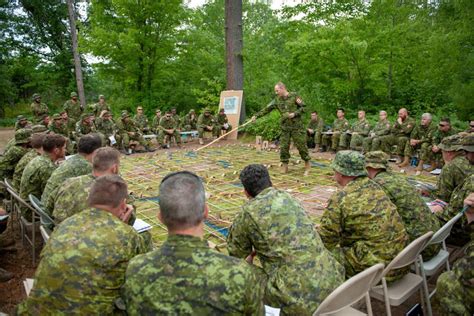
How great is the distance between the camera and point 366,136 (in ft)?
33.7

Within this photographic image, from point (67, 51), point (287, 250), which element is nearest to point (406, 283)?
point (287, 250)

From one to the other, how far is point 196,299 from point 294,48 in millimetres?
11976

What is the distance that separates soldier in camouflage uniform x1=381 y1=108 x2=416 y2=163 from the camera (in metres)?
8.91

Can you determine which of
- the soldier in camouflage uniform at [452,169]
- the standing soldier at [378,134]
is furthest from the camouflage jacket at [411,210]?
the standing soldier at [378,134]

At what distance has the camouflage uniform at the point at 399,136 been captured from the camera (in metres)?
8.90

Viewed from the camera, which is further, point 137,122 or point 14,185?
point 137,122

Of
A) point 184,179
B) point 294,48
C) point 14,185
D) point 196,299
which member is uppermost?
point 294,48

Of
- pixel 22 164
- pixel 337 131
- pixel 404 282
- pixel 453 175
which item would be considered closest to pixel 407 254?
pixel 404 282

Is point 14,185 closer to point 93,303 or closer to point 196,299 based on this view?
point 93,303

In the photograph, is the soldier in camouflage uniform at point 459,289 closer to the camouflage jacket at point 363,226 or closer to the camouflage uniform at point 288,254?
the camouflage jacket at point 363,226

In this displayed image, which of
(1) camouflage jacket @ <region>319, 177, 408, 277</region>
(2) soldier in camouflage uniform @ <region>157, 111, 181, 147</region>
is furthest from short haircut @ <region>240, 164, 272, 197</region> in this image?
(2) soldier in camouflage uniform @ <region>157, 111, 181, 147</region>

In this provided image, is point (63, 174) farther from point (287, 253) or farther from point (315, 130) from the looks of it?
point (315, 130)

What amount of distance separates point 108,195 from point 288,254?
124 centimetres

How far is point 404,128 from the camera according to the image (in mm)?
8961
